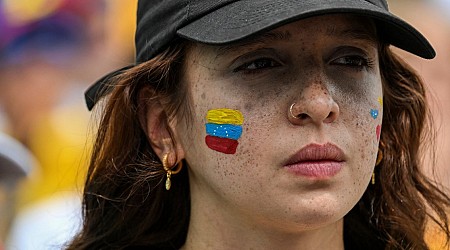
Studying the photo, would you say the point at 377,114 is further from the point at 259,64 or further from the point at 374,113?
the point at 259,64

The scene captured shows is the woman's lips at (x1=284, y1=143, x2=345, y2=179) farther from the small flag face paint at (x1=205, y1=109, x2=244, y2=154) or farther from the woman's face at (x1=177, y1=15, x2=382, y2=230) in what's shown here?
the small flag face paint at (x1=205, y1=109, x2=244, y2=154)

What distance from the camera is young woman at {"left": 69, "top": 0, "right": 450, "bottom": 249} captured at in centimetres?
208

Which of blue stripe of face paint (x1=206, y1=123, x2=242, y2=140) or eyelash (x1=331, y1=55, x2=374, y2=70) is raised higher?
eyelash (x1=331, y1=55, x2=374, y2=70)

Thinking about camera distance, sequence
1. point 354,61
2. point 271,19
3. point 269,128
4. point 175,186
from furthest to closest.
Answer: point 175,186
point 354,61
point 269,128
point 271,19

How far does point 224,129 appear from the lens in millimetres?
2166

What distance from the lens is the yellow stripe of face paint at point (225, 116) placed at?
2146 mm

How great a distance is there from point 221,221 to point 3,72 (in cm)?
256

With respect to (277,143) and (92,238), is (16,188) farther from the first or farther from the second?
(277,143)

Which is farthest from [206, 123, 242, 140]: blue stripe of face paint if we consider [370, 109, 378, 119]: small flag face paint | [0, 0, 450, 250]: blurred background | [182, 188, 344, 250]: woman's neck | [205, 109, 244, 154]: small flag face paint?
[0, 0, 450, 250]: blurred background

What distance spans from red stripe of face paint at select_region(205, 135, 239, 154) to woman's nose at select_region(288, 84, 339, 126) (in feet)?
0.59

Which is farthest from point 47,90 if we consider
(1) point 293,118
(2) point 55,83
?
(1) point 293,118

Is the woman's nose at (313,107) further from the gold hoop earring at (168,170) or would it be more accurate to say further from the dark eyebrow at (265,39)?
the gold hoop earring at (168,170)

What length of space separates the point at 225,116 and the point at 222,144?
0.24ft

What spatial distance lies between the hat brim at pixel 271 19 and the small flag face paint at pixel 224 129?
0.69 feet
